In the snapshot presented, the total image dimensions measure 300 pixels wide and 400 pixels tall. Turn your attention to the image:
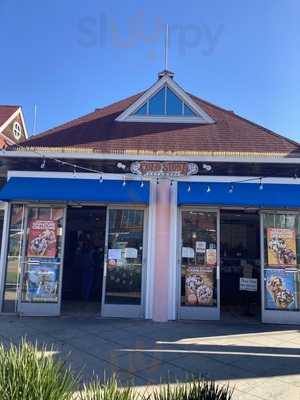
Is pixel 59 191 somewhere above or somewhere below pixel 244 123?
below

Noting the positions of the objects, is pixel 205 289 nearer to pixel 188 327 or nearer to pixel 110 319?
pixel 188 327

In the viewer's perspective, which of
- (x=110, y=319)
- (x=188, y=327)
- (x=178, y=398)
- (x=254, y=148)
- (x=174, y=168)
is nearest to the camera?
(x=178, y=398)

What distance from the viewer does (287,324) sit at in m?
9.04

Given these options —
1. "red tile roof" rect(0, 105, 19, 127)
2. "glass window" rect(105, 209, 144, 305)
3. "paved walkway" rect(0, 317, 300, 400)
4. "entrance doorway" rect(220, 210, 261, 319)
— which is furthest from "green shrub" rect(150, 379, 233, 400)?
"red tile roof" rect(0, 105, 19, 127)

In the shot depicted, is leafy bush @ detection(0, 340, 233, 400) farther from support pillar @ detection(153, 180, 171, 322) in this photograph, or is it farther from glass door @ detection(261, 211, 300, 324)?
glass door @ detection(261, 211, 300, 324)

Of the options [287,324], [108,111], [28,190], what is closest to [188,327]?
[287,324]

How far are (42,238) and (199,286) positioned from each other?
163 inches

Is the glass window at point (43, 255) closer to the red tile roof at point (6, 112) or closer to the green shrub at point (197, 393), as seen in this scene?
the green shrub at point (197, 393)

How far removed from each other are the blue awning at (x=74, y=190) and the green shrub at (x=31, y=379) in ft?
18.5

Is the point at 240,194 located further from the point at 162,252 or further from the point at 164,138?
the point at 164,138

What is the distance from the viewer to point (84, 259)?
1155 cm

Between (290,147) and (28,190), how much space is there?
7.14 metres

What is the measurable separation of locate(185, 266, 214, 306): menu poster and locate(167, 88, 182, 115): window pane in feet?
17.1

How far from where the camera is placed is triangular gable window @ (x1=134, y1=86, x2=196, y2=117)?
12062 millimetres
